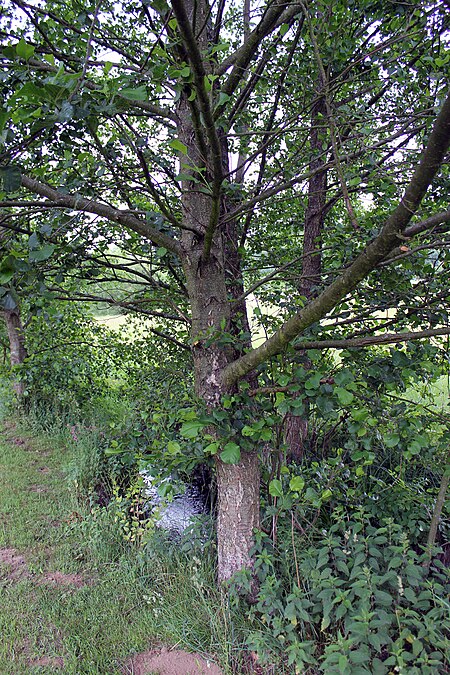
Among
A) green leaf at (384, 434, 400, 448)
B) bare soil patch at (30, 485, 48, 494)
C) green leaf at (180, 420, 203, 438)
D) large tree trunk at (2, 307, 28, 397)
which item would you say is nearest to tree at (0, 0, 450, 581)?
green leaf at (180, 420, 203, 438)

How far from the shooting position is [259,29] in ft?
5.38

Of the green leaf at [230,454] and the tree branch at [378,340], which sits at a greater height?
the tree branch at [378,340]

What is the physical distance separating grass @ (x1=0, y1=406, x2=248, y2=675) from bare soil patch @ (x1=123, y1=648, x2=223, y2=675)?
4 cm

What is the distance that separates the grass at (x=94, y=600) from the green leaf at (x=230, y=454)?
0.84 metres

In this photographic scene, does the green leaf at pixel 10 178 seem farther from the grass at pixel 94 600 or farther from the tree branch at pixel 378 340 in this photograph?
the grass at pixel 94 600

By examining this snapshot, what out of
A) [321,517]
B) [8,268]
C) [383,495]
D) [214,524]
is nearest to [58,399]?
[214,524]

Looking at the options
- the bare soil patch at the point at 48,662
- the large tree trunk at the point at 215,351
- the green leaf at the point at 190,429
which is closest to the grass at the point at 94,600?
the bare soil patch at the point at 48,662

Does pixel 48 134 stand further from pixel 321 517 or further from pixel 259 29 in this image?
pixel 321 517

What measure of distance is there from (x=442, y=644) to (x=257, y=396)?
1213mm

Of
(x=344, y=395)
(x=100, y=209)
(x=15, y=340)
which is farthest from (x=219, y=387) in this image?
(x=15, y=340)

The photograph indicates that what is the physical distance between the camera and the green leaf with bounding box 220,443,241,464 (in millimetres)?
1737

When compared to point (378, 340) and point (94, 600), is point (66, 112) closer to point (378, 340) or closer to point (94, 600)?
point (378, 340)

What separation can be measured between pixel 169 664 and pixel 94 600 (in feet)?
2.01

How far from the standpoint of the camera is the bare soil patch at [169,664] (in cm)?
189
